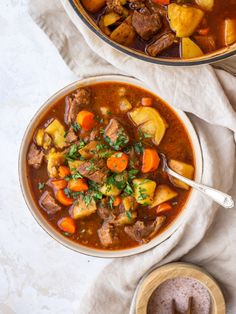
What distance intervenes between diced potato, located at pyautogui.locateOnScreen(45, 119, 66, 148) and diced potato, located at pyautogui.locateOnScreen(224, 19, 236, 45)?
132 centimetres

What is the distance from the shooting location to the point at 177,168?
3.90 metres

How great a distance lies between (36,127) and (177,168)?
1049mm

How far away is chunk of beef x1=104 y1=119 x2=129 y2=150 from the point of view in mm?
3830

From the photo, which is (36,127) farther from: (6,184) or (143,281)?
(143,281)

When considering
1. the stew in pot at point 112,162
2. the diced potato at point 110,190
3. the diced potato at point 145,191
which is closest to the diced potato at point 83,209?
the stew in pot at point 112,162

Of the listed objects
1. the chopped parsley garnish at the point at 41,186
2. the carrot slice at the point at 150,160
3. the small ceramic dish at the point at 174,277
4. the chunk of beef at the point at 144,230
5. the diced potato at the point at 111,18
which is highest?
the diced potato at the point at 111,18

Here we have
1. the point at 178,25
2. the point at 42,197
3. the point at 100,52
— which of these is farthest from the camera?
the point at 42,197

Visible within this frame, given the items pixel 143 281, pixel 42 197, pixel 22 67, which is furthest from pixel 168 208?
pixel 22 67

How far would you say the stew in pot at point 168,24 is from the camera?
3.30 metres

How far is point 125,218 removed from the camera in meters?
3.95

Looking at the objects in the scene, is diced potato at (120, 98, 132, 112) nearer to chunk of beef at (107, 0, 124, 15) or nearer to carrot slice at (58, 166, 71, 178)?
carrot slice at (58, 166, 71, 178)

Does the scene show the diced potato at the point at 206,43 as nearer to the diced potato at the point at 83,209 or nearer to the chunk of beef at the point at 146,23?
the chunk of beef at the point at 146,23

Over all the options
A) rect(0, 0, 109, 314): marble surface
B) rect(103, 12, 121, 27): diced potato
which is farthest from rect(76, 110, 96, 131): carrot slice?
rect(103, 12, 121, 27): diced potato

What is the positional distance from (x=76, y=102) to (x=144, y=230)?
1.02m
